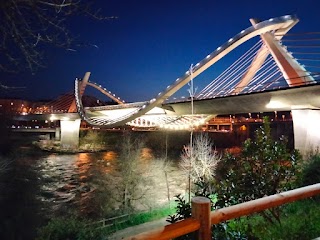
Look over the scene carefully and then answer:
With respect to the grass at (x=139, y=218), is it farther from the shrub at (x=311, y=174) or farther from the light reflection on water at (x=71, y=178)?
the shrub at (x=311, y=174)

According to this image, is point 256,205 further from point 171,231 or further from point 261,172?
point 261,172

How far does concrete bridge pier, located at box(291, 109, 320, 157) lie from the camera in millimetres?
14305

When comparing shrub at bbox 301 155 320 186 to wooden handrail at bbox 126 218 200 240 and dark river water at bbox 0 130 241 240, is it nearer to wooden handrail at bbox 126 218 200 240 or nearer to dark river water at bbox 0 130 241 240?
wooden handrail at bbox 126 218 200 240

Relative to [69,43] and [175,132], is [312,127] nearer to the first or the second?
[69,43]

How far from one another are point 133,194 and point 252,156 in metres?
11.6

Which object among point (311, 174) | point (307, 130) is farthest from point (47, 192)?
point (311, 174)

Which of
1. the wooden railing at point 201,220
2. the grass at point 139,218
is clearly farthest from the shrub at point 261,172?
the grass at point 139,218

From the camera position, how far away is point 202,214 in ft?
7.29

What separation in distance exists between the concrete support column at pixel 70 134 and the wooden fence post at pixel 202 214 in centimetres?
3702

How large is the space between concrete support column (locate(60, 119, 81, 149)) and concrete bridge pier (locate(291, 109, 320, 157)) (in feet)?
92.8

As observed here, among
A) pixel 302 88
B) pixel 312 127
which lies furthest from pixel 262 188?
pixel 312 127

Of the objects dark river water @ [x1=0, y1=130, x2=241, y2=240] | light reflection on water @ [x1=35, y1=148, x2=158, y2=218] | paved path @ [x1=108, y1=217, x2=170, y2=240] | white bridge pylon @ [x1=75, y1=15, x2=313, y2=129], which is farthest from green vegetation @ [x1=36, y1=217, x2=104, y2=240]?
white bridge pylon @ [x1=75, y1=15, x2=313, y2=129]

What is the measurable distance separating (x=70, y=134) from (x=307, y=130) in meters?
29.6

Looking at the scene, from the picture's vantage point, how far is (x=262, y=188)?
18.3 feet
